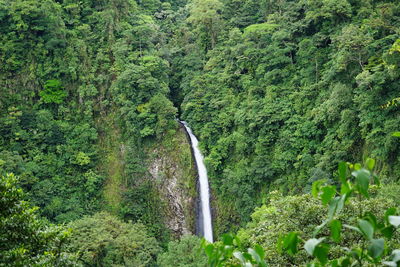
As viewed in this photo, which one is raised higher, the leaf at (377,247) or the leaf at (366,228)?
the leaf at (366,228)

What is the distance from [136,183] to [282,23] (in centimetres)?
981

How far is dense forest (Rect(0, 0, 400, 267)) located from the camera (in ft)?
40.7

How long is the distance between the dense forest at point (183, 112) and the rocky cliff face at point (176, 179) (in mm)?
50

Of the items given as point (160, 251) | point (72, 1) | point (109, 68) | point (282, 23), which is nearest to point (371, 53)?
point (282, 23)

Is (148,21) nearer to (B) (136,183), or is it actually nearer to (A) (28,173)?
(B) (136,183)

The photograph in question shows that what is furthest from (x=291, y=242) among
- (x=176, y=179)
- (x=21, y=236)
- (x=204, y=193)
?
(x=176, y=179)

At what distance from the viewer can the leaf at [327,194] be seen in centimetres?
102

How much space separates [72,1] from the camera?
2156 centimetres

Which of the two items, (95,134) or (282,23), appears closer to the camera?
(282,23)

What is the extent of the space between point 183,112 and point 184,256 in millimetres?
8055

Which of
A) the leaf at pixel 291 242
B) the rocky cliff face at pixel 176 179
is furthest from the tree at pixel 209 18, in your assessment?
the leaf at pixel 291 242

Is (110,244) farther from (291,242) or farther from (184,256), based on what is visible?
(291,242)

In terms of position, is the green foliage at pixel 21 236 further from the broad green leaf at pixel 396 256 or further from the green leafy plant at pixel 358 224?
the broad green leaf at pixel 396 256

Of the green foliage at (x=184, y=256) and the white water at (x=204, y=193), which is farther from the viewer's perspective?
the white water at (x=204, y=193)
